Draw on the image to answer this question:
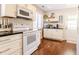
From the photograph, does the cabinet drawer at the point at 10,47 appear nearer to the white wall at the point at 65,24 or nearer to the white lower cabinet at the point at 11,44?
the white lower cabinet at the point at 11,44

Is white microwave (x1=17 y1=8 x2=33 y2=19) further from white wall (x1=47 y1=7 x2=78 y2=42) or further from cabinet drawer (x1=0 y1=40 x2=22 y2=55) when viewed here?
white wall (x1=47 y1=7 x2=78 y2=42)

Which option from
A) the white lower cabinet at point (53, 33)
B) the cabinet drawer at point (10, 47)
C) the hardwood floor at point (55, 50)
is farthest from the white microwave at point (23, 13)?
the white lower cabinet at point (53, 33)

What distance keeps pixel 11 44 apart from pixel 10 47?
0.21 feet

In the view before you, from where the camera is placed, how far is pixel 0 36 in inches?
56.5

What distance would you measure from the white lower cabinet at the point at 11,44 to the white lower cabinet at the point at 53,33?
3284 mm

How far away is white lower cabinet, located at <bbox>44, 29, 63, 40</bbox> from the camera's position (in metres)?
4.89

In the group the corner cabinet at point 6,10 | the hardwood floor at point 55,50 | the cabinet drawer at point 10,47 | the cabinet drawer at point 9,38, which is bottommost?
the hardwood floor at point 55,50

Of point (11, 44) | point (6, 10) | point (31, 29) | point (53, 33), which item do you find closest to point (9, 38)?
point (11, 44)

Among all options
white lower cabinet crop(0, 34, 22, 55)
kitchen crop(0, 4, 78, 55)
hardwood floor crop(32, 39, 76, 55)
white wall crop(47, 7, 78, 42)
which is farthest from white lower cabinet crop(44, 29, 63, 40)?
white lower cabinet crop(0, 34, 22, 55)

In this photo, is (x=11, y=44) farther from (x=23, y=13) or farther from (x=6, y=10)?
(x=23, y=13)

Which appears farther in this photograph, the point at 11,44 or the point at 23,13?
the point at 23,13

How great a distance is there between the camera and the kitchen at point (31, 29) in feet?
6.10

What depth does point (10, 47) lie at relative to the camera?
173 cm
